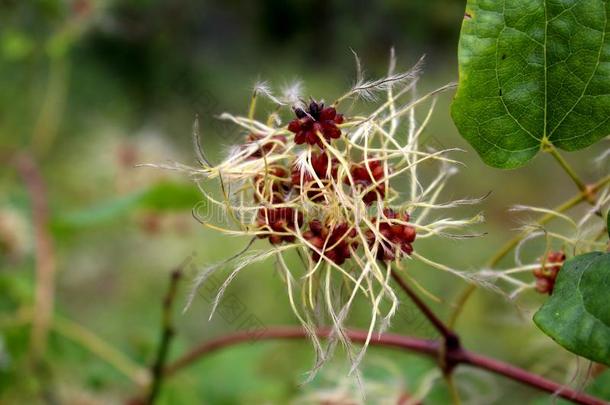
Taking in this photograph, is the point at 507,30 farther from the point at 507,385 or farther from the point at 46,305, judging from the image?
the point at 507,385

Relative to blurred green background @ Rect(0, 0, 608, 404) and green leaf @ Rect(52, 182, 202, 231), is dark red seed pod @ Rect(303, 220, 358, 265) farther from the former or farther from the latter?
green leaf @ Rect(52, 182, 202, 231)

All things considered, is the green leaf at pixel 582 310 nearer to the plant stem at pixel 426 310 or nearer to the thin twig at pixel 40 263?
the plant stem at pixel 426 310

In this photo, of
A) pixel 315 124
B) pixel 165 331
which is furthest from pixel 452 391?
pixel 165 331

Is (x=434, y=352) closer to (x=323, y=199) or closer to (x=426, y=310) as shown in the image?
(x=426, y=310)

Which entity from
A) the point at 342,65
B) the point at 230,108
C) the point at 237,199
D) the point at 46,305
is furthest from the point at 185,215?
the point at 342,65

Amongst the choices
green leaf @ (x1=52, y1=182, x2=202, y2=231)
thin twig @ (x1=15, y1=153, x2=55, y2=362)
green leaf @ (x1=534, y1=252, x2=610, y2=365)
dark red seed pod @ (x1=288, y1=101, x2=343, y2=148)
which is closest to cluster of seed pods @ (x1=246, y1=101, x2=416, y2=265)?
dark red seed pod @ (x1=288, y1=101, x2=343, y2=148)

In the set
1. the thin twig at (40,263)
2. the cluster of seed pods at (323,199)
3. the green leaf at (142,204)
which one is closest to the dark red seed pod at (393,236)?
the cluster of seed pods at (323,199)
